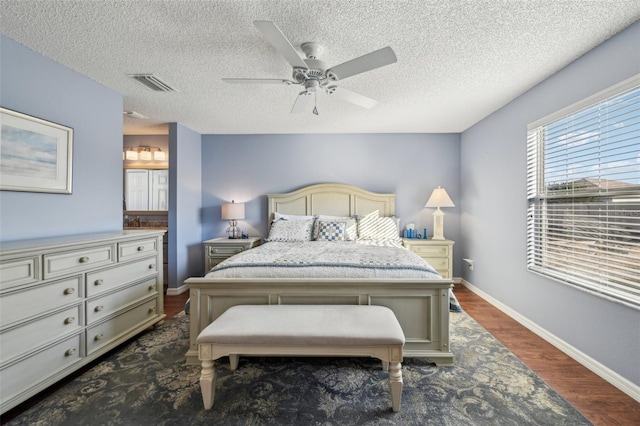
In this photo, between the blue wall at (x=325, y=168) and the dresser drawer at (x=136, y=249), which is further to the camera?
the blue wall at (x=325, y=168)

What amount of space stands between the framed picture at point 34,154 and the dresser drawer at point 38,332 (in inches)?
39.8

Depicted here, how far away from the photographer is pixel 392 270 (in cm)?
209

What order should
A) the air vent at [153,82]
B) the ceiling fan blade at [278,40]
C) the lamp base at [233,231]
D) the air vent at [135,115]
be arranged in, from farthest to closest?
the lamp base at [233,231] → the air vent at [135,115] → the air vent at [153,82] → the ceiling fan blade at [278,40]

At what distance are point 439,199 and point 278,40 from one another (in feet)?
10.5

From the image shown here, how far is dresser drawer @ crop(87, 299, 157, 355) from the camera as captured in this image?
201 cm

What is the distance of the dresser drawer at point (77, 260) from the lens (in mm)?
1746

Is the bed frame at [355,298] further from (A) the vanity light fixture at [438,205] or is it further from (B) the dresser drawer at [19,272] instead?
(A) the vanity light fixture at [438,205]

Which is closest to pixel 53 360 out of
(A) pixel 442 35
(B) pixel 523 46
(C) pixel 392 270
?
(C) pixel 392 270

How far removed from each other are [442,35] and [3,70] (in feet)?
10.5

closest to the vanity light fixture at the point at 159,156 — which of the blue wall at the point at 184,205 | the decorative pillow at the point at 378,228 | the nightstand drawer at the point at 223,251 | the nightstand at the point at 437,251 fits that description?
the blue wall at the point at 184,205

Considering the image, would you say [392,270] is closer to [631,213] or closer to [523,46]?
[631,213]

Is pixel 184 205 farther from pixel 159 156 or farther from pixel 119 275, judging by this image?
pixel 119 275

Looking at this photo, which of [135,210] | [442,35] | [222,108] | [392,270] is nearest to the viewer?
[442,35]

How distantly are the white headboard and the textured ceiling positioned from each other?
152 cm
